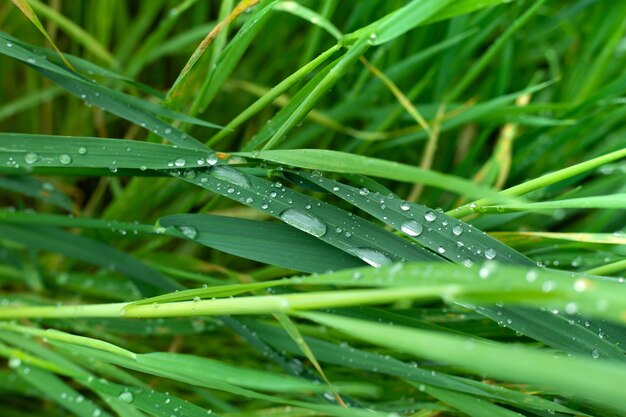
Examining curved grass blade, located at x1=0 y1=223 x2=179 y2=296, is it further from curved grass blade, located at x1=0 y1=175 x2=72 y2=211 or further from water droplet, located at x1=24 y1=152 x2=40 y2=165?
water droplet, located at x1=24 y1=152 x2=40 y2=165

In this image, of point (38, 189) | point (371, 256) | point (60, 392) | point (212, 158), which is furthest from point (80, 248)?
point (371, 256)

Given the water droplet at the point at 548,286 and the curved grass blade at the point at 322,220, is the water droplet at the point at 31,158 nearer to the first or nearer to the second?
the curved grass blade at the point at 322,220

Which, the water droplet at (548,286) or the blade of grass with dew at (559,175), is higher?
the blade of grass with dew at (559,175)

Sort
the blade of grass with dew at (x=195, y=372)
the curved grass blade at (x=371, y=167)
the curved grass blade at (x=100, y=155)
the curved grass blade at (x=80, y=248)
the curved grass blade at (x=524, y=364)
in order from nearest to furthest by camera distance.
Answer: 1. the curved grass blade at (x=524, y=364)
2. the curved grass blade at (x=371, y=167)
3. the blade of grass with dew at (x=195, y=372)
4. the curved grass blade at (x=100, y=155)
5. the curved grass blade at (x=80, y=248)

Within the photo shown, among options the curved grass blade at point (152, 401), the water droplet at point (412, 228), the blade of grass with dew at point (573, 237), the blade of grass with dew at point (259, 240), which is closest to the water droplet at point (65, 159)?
the blade of grass with dew at point (259, 240)

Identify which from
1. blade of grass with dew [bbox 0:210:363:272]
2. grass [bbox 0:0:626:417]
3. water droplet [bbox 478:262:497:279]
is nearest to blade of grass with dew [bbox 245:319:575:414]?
grass [bbox 0:0:626:417]

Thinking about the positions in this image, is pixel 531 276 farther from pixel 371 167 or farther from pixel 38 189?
pixel 38 189

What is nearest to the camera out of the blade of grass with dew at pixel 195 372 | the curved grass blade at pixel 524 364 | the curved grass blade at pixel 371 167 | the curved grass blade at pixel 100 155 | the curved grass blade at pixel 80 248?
the curved grass blade at pixel 524 364
